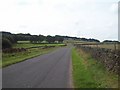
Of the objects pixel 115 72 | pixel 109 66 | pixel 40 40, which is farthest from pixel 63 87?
pixel 40 40

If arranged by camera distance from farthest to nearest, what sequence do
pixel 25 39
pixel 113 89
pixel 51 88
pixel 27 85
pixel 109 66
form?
1. pixel 25 39
2. pixel 109 66
3. pixel 27 85
4. pixel 51 88
5. pixel 113 89

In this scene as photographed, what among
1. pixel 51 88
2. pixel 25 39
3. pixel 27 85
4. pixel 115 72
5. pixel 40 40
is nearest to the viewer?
pixel 51 88

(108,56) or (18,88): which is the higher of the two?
(108,56)

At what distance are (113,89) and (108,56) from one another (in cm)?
659

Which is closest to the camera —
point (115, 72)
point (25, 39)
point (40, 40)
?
point (115, 72)

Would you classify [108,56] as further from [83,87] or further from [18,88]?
[18,88]

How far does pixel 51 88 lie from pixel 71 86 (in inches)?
51.2

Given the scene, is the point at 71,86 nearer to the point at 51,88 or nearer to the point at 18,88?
the point at 51,88

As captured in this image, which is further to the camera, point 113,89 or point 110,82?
point 110,82

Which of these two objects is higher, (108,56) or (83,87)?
(108,56)

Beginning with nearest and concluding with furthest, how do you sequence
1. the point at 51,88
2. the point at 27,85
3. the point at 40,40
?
the point at 51,88 → the point at 27,85 → the point at 40,40

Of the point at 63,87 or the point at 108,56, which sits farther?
the point at 108,56

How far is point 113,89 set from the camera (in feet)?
43.0

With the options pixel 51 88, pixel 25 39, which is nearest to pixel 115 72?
pixel 51 88
